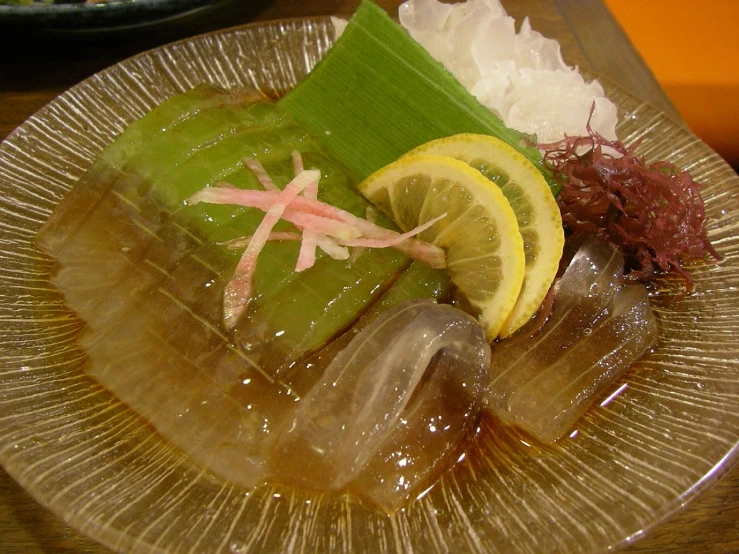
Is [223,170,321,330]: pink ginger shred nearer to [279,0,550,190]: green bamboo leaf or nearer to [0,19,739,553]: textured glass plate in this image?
[0,19,739,553]: textured glass plate

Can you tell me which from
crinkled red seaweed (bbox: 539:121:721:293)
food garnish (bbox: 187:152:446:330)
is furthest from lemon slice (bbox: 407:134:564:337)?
crinkled red seaweed (bbox: 539:121:721:293)

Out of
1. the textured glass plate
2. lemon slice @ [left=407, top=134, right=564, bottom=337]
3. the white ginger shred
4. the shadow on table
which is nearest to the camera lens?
the textured glass plate

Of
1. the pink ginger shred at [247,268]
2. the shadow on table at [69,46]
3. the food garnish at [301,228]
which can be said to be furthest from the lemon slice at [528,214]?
the shadow on table at [69,46]

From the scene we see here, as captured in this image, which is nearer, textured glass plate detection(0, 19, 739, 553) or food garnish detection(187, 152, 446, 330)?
textured glass plate detection(0, 19, 739, 553)

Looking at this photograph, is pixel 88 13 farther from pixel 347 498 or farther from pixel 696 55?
pixel 696 55

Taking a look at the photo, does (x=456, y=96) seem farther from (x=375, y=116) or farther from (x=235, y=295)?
(x=235, y=295)

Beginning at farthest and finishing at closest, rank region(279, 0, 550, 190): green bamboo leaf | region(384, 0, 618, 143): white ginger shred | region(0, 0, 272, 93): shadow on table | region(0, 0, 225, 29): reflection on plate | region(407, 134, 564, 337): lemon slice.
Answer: region(0, 0, 272, 93): shadow on table → region(0, 0, 225, 29): reflection on plate → region(384, 0, 618, 143): white ginger shred → region(279, 0, 550, 190): green bamboo leaf → region(407, 134, 564, 337): lemon slice
